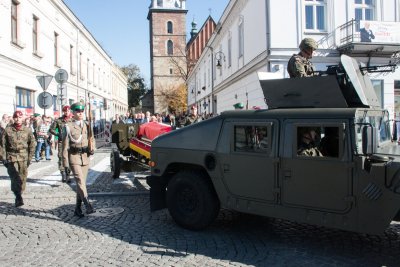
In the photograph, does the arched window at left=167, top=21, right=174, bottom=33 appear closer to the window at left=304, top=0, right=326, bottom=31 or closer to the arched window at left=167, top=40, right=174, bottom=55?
the arched window at left=167, top=40, right=174, bottom=55

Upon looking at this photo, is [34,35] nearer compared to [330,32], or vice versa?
[330,32]

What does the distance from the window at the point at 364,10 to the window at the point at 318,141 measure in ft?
55.0

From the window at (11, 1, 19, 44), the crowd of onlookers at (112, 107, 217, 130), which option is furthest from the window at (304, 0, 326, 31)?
the window at (11, 1, 19, 44)

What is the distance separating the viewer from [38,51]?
945 inches

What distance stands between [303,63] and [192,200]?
2414mm

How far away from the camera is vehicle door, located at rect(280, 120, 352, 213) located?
452 cm

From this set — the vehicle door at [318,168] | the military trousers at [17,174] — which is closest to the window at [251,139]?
the vehicle door at [318,168]

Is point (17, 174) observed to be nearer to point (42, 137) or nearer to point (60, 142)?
point (60, 142)

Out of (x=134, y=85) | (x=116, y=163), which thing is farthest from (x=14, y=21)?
(x=134, y=85)

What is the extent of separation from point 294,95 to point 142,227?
2942 mm

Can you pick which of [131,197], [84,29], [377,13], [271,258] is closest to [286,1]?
[377,13]

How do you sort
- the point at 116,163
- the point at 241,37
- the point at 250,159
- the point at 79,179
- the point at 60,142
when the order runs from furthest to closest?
the point at 241,37 < the point at 116,163 < the point at 60,142 < the point at 79,179 < the point at 250,159

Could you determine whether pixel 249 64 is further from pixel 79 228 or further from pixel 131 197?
pixel 79 228

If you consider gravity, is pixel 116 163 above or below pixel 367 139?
below
